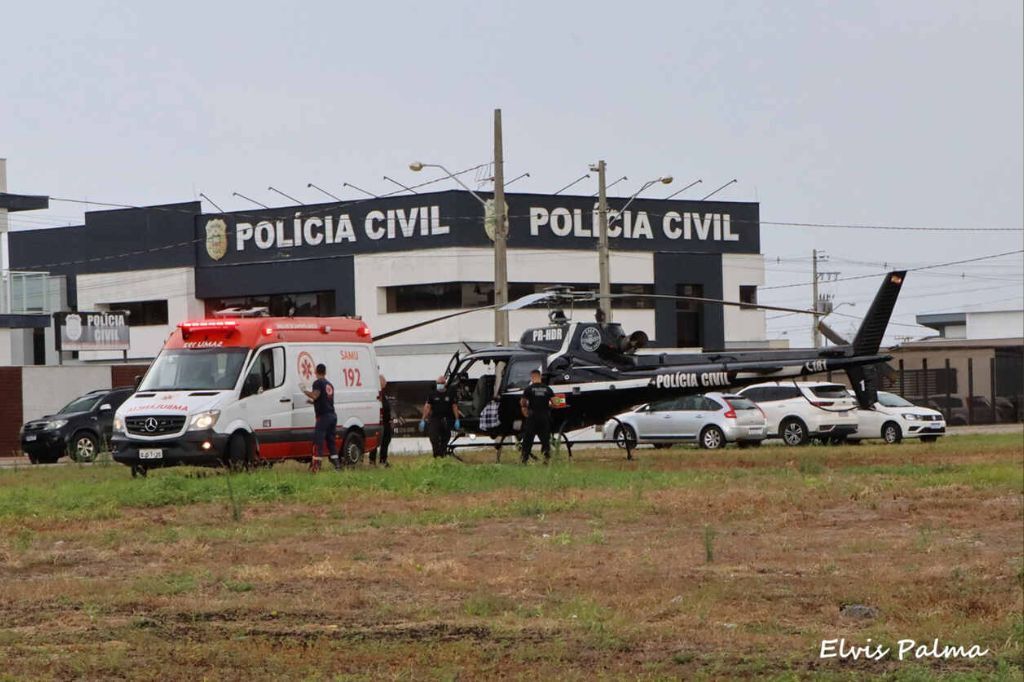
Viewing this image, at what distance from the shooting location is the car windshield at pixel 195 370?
2445 centimetres

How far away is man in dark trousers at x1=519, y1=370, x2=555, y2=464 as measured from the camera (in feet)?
88.5

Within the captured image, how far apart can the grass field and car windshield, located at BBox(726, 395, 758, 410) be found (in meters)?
13.3

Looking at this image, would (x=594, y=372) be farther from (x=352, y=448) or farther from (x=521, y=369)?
(x=352, y=448)

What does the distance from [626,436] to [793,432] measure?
24.5 feet

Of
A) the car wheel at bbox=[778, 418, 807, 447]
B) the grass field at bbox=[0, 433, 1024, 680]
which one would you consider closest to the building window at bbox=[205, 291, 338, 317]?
the car wheel at bbox=[778, 418, 807, 447]

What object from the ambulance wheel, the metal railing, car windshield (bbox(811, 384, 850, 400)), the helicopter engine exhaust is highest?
the metal railing

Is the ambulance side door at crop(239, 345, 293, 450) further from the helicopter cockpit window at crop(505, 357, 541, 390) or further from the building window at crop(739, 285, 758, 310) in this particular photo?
the building window at crop(739, 285, 758, 310)

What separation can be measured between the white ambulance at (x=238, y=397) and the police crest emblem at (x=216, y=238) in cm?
4201

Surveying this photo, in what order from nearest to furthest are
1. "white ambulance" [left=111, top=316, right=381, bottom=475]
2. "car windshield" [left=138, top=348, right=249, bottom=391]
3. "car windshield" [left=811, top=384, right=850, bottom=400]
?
"white ambulance" [left=111, top=316, right=381, bottom=475], "car windshield" [left=138, top=348, right=249, bottom=391], "car windshield" [left=811, top=384, right=850, bottom=400]

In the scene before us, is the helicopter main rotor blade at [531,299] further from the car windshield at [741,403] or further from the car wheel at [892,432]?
the car wheel at [892,432]

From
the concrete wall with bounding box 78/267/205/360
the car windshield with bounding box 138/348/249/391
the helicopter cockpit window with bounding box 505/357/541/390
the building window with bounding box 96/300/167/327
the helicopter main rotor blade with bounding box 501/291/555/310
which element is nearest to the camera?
the car windshield with bounding box 138/348/249/391

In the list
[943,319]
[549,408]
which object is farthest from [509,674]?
[943,319]

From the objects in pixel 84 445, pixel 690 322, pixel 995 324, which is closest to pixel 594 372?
pixel 84 445

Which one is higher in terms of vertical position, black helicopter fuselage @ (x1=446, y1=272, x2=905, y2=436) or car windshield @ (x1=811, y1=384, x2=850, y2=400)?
black helicopter fuselage @ (x1=446, y1=272, x2=905, y2=436)
